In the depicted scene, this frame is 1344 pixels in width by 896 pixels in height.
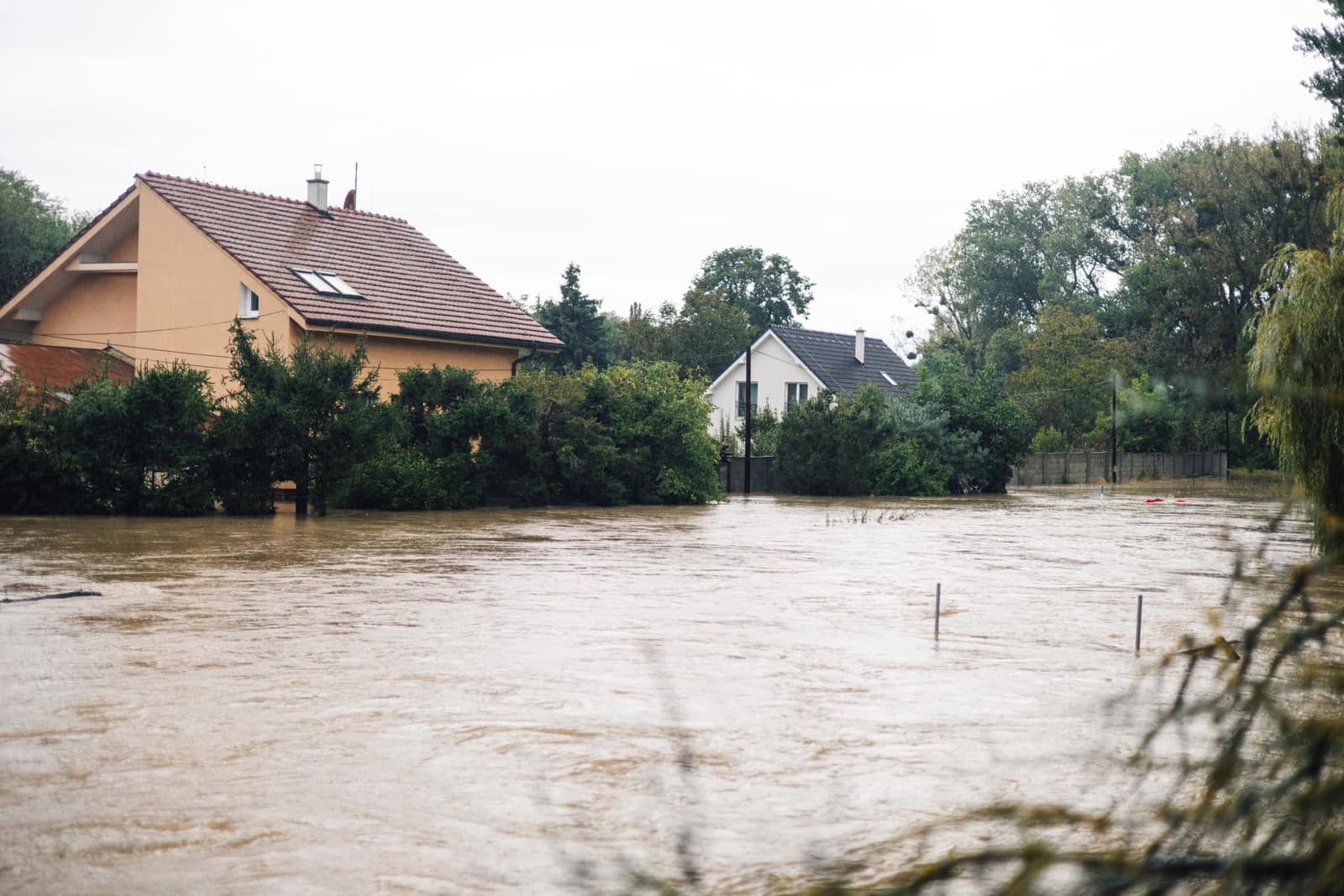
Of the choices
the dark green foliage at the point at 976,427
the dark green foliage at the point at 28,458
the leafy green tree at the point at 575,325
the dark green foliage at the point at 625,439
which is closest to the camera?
the dark green foliage at the point at 28,458

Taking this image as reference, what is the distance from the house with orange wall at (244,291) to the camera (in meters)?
35.4

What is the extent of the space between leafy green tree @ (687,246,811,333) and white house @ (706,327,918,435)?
22778 mm

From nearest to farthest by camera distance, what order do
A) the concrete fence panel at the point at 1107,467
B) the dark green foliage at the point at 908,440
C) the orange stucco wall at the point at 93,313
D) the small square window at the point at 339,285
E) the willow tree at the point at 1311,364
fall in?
the willow tree at the point at 1311,364
the small square window at the point at 339,285
the orange stucco wall at the point at 93,313
the dark green foliage at the point at 908,440
the concrete fence panel at the point at 1107,467

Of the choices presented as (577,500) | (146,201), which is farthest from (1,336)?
(577,500)

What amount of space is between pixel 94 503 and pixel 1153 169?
231 ft

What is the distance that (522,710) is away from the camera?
30.6ft

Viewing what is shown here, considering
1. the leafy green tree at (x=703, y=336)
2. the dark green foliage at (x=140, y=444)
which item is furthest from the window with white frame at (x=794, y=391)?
the dark green foliage at (x=140, y=444)

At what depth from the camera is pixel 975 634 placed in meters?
13.3

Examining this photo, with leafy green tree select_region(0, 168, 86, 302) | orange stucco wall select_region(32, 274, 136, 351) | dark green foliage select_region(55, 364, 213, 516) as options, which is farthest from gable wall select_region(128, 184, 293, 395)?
leafy green tree select_region(0, 168, 86, 302)

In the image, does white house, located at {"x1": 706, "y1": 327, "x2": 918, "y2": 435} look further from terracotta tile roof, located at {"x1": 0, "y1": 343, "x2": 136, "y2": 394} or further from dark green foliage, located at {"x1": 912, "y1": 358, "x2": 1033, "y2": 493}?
terracotta tile roof, located at {"x1": 0, "y1": 343, "x2": 136, "y2": 394}

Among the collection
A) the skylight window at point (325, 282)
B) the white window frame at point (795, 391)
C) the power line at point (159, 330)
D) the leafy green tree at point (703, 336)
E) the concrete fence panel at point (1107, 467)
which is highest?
the leafy green tree at point (703, 336)

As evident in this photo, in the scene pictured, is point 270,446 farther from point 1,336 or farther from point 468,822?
point 468,822

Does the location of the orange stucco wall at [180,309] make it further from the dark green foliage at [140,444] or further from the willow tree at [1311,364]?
the willow tree at [1311,364]

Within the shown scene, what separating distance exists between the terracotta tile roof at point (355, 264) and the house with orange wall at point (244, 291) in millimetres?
49
